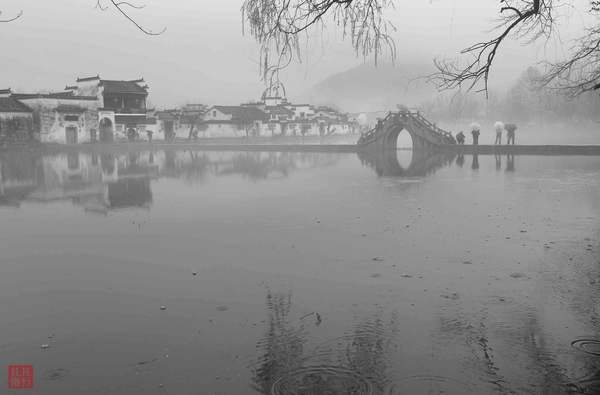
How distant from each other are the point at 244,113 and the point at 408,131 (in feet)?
126

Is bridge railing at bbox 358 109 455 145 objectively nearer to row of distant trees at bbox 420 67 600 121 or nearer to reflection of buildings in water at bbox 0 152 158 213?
row of distant trees at bbox 420 67 600 121

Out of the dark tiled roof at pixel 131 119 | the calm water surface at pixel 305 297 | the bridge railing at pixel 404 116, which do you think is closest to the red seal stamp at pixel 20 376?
the calm water surface at pixel 305 297

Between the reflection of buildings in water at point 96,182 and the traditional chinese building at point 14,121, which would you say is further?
the traditional chinese building at point 14,121

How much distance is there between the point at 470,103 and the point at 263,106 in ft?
143

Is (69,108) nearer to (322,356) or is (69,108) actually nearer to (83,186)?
(83,186)

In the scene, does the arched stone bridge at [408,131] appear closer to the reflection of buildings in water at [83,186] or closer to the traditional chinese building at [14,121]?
the reflection of buildings in water at [83,186]

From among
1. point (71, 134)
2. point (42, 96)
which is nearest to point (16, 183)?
point (42, 96)

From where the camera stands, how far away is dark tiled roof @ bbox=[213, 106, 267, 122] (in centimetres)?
7556

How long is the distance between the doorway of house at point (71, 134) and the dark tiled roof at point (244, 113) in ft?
80.8

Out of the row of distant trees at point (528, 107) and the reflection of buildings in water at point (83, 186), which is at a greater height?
the row of distant trees at point (528, 107)

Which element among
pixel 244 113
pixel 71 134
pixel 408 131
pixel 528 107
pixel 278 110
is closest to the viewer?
pixel 408 131

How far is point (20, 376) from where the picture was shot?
449 centimetres

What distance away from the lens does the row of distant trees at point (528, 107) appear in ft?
216

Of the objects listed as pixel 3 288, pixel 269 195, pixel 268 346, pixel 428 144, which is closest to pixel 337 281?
pixel 268 346
